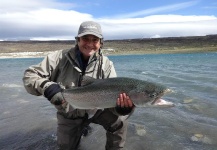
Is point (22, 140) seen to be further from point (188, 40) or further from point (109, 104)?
point (188, 40)

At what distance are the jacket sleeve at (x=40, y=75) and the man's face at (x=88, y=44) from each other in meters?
0.45

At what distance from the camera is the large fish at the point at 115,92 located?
3.78m

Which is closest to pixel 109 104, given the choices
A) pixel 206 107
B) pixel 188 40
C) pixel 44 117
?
pixel 44 117

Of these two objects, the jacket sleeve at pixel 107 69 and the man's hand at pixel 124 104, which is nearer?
the man's hand at pixel 124 104

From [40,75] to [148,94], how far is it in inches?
68.8

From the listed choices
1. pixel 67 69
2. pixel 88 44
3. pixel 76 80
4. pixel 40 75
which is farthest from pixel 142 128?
pixel 40 75

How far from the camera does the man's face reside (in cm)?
450

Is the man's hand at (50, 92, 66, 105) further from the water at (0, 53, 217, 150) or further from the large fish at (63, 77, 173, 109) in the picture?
the water at (0, 53, 217, 150)

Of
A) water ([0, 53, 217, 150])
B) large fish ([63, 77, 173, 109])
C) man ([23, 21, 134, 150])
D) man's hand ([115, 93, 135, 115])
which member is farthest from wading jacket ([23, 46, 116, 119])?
water ([0, 53, 217, 150])

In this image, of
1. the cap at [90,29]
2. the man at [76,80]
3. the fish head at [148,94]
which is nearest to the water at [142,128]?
the man at [76,80]

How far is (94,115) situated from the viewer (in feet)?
16.4

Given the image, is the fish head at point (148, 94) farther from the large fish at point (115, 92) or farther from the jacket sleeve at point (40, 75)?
the jacket sleeve at point (40, 75)

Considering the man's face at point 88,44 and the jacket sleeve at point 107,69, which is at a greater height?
the man's face at point 88,44

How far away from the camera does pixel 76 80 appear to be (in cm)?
470
